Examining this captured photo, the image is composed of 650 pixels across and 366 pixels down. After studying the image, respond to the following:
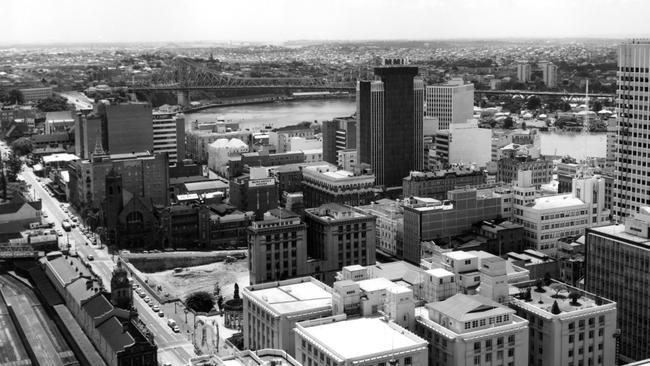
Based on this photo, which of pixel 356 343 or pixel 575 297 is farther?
pixel 575 297

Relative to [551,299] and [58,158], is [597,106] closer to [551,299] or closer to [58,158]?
[58,158]

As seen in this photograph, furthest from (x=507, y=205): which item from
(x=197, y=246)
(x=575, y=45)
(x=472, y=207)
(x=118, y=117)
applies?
(x=575, y=45)

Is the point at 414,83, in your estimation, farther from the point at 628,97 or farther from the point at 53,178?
the point at 53,178

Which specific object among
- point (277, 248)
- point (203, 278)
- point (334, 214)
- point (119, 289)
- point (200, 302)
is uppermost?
point (334, 214)

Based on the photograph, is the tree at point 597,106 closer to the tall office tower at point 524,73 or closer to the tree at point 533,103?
the tree at point 533,103

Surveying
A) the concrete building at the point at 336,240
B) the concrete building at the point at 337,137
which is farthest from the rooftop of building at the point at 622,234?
the concrete building at the point at 337,137

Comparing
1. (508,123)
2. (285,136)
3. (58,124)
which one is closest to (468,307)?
(285,136)
